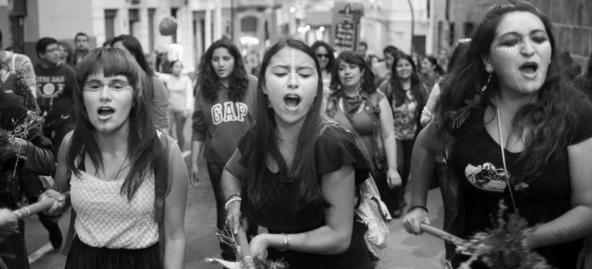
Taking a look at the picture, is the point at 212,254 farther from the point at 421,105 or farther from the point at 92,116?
the point at 92,116

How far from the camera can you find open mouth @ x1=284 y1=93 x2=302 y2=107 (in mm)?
3871

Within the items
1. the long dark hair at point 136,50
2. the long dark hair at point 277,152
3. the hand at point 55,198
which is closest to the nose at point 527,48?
the long dark hair at point 277,152

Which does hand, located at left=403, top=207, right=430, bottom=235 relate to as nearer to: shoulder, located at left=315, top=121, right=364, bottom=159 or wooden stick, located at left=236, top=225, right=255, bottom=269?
shoulder, located at left=315, top=121, right=364, bottom=159

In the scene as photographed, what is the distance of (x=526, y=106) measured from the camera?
3.60 metres

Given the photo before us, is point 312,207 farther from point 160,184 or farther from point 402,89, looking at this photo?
point 402,89

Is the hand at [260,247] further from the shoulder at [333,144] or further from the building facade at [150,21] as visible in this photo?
the building facade at [150,21]

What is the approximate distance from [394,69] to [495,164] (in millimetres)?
6216

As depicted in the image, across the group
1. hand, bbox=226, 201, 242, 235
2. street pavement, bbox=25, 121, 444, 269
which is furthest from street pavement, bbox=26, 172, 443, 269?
hand, bbox=226, 201, 242, 235

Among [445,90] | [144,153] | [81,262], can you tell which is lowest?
[81,262]

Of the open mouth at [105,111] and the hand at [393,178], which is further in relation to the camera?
the hand at [393,178]

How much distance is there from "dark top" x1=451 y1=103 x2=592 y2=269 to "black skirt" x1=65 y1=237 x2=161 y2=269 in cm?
129

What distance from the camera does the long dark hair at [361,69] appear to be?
7.74 meters

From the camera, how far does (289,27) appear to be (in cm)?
7012

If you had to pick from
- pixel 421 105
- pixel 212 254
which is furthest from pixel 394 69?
pixel 212 254
